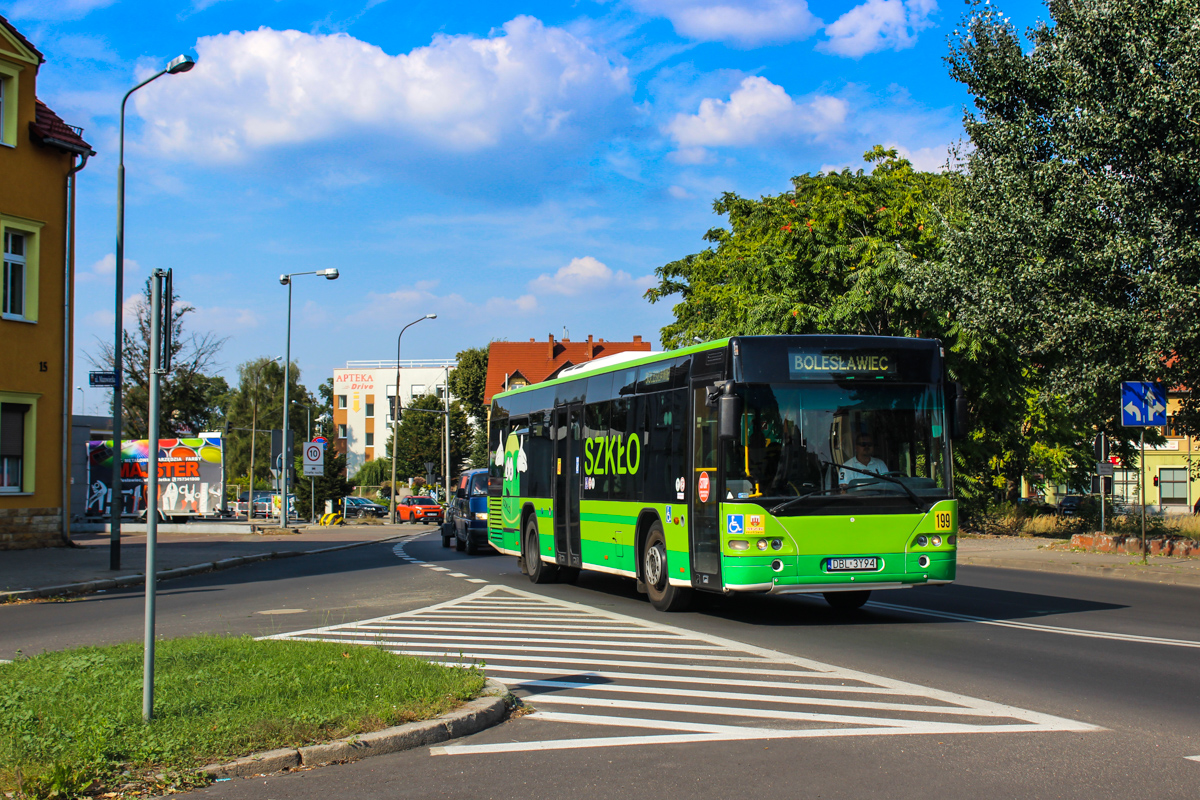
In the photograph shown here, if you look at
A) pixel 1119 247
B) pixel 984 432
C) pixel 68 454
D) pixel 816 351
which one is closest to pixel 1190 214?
pixel 1119 247

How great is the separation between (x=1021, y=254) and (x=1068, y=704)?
15.2 metres

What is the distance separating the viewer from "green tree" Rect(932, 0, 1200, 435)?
719 inches

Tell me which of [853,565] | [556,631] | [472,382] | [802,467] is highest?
[472,382]

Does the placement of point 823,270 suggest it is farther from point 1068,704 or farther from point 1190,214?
point 1068,704

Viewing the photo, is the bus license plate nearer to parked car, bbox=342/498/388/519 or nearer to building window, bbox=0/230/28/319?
building window, bbox=0/230/28/319

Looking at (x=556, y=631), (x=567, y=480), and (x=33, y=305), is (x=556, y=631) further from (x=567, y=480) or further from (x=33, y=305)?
(x=33, y=305)

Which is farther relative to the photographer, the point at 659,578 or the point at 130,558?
the point at 130,558

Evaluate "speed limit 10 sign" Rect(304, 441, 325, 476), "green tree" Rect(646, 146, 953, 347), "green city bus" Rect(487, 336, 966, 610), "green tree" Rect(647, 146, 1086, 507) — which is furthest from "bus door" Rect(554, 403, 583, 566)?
"speed limit 10 sign" Rect(304, 441, 325, 476)

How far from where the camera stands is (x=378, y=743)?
5.99 m

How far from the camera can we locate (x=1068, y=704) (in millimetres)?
7191

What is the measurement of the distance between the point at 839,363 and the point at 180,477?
37495mm

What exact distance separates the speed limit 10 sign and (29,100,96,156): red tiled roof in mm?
15128

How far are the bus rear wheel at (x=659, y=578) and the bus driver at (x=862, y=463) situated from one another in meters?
2.40

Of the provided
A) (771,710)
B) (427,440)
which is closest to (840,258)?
(771,710)
